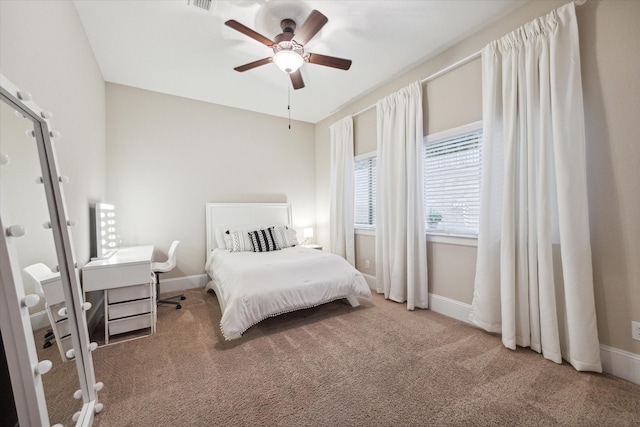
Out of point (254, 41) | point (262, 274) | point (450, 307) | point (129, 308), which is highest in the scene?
point (254, 41)

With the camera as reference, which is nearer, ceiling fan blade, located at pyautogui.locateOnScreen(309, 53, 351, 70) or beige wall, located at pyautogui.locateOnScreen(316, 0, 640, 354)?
beige wall, located at pyautogui.locateOnScreen(316, 0, 640, 354)

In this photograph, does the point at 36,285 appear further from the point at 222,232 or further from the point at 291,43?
the point at 222,232

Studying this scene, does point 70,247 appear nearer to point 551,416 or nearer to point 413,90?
point 551,416

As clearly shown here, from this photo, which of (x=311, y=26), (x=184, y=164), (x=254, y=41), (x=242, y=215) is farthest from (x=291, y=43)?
(x=242, y=215)

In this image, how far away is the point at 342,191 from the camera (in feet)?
13.4

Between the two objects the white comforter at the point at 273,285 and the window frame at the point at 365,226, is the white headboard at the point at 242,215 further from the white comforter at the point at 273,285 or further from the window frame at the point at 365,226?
the window frame at the point at 365,226

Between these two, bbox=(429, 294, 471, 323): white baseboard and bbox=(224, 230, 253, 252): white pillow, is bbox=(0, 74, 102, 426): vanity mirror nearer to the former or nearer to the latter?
bbox=(224, 230, 253, 252): white pillow

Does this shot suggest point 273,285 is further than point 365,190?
No

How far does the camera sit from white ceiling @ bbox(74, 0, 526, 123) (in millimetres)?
2131

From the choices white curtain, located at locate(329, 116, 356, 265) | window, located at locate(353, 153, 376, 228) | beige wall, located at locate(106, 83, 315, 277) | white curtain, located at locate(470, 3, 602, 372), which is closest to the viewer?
white curtain, located at locate(470, 3, 602, 372)

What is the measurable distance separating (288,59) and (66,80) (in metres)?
1.71

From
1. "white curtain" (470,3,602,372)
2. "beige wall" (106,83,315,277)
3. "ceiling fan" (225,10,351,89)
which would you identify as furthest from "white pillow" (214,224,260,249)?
"white curtain" (470,3,602,372)

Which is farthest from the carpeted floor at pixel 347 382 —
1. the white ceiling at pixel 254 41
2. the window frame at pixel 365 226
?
the white ceiling at pixel 254 41

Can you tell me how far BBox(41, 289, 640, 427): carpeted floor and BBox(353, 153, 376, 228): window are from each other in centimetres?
180
